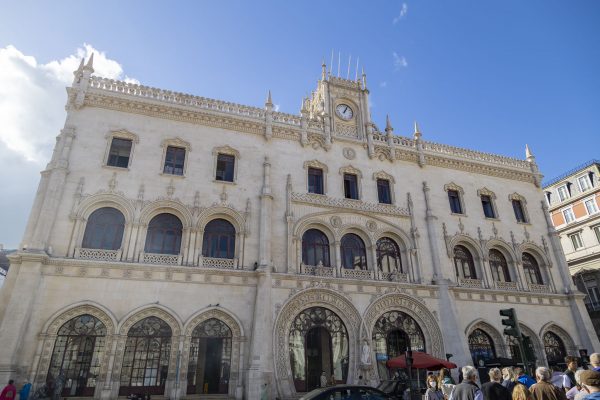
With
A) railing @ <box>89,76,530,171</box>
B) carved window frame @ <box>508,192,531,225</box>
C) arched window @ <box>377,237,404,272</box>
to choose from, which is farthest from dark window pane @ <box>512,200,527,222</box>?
arched window @ <box>377,237,404,272</box>

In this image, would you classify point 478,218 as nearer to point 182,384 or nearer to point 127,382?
point 182,384

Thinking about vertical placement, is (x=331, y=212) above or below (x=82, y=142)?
below

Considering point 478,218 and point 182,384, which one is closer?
point 182,384

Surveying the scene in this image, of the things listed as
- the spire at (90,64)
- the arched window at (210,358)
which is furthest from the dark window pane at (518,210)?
the spire at (90,64)

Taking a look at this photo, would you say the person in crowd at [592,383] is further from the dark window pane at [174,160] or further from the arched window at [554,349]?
the arched window at [554,349]

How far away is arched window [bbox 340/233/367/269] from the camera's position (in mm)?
22594

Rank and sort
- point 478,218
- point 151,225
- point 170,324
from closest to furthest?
point 170,324
point 151,225
point 478,218

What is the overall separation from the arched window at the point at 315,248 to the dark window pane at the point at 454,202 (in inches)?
394

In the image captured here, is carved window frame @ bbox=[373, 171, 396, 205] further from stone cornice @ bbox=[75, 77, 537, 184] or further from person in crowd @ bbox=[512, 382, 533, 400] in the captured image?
person in crowd @ bbox=[512, 382, 533, 400]

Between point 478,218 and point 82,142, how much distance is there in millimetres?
25121

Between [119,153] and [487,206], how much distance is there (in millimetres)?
24829

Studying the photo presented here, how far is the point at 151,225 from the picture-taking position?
19.9 meters

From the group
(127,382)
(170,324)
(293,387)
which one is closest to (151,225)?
(170,324)

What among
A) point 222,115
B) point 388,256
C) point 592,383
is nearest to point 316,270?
point 388,256
